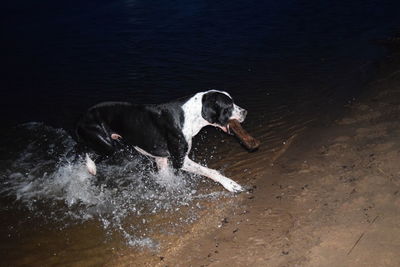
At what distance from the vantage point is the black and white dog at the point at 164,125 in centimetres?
511

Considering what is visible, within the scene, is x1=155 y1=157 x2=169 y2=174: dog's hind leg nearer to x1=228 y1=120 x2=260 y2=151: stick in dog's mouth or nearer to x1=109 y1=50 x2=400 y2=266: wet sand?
x1=109 y1=50 x2=400 y2=266: wet sand

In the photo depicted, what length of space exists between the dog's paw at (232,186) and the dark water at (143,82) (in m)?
0.22

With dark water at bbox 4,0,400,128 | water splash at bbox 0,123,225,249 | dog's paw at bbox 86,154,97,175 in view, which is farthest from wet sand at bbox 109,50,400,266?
dark water at bbox 4,0,400,128

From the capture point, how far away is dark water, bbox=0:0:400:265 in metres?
5.38

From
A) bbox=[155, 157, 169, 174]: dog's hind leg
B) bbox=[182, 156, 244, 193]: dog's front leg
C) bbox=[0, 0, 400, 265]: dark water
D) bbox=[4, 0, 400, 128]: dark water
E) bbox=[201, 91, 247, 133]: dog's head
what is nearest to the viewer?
bbox=[201, 91, 247, 133]: dog's head

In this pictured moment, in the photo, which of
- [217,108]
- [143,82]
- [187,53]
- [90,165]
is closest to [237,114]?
[217,108]

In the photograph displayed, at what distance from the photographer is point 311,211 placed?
4332 mm

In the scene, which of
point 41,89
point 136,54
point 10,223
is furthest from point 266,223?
point 136,54

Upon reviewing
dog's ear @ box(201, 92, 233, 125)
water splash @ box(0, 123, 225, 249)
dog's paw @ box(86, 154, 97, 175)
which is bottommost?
water splash @ box(0, 123, 225, 249)

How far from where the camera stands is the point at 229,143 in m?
6.81

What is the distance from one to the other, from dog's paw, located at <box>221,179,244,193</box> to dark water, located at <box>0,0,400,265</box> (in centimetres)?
22

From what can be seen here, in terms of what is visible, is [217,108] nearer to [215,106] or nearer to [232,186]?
[215,106]

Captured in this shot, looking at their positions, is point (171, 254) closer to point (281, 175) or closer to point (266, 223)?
point (266, 223)

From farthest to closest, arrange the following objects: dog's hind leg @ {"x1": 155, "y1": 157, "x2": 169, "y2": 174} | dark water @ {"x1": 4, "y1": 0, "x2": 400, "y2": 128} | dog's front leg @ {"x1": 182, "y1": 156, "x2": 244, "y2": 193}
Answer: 1. dark water @ {"x1": 4, "y1": 0, "x2": 400, "y2": 128}
2. dog's hind leg @ {"x1": 155, "y1": 157, "x2": 169, "y2": 174}
3. dog's front leg @ {"x1": 182, "y1": 156, "x2": 244, "y2": 193}
